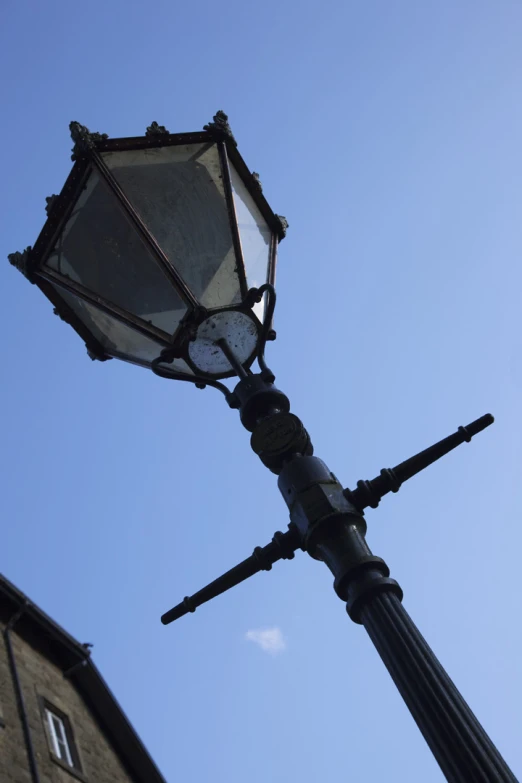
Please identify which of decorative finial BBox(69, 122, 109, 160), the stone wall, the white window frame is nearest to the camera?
decorative finial BBox(69, 122, 109, 160)

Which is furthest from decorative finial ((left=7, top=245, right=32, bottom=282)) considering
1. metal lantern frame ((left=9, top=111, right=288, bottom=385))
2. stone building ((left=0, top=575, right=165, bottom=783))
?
stone building ((left=0, top=575, right=165, bottom=783))

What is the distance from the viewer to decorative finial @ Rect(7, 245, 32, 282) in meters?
4.14

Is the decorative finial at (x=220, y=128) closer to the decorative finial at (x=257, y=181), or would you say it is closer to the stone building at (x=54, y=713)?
the decorative finial at (x=257, y=181)

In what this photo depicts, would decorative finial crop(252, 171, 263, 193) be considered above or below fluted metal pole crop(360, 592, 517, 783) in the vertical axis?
above

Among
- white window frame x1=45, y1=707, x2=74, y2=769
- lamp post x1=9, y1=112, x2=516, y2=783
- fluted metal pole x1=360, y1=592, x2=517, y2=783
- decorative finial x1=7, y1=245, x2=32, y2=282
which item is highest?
white window frame x1=45, y1=707, x2=74, y2=769

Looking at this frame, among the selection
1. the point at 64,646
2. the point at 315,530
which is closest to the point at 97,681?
the point at 64,646

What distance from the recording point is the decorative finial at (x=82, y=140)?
12.7ft

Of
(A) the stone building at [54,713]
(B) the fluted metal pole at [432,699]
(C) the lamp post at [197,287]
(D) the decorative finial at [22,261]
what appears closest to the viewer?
(B) the fluted metal pole at [432,699]

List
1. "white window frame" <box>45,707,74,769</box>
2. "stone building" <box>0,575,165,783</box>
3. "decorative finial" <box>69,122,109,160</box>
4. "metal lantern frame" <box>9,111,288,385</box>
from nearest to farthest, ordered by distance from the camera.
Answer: "metal lantern frame" <box>9,111,288,385</box>
"decorative finial" <box>69,122,109,160</box>
"stone building" <box>0,575,165,783</box>
"white window frame" <box>45,707,74,769</box>

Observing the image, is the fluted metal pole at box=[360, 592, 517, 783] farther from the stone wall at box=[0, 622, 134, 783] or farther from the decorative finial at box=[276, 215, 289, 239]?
the stone wall at box=[0, 622, 134, 783]

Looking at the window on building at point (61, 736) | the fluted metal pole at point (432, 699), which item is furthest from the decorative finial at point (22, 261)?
the window on building at point (61, 736)

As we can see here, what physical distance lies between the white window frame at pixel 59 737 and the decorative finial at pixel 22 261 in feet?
28.0

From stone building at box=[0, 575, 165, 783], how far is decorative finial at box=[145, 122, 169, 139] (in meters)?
7.77

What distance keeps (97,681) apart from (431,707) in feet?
38.3
